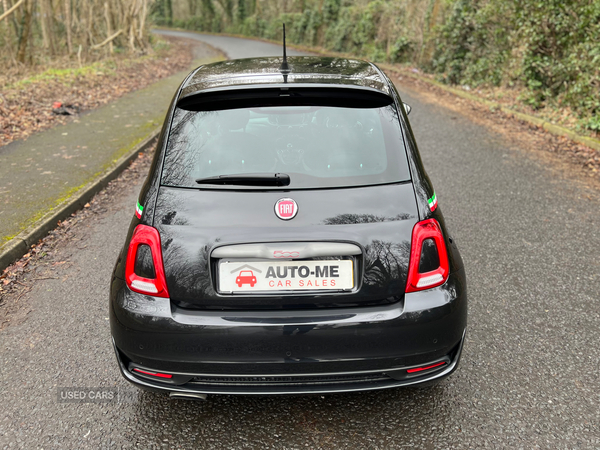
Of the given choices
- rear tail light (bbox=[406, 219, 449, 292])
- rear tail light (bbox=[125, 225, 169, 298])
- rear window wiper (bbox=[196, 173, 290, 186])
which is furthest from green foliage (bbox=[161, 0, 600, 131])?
rear tail light (bbox=[125, 225, 169, 298])

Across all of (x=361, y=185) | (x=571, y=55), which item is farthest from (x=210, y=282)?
(x=571, y=55)

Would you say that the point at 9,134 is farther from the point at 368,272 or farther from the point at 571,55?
the point at 571,55

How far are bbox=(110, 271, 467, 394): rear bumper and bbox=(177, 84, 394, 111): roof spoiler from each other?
3.45 feet

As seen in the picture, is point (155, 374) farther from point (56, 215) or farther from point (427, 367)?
point (56, 215)

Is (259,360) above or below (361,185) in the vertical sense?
below

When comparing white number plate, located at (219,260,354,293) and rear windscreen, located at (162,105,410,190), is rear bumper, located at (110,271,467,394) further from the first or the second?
rear windscreen, located at (162,105,410,190)

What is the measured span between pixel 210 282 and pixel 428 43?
655 inches

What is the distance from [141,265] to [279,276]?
65 cm

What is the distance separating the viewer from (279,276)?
2.15m

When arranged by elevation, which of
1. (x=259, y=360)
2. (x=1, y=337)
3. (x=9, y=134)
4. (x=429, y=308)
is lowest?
(x=9, y=134)

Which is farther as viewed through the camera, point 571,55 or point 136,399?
point 571,55

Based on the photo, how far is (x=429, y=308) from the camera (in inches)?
86.8

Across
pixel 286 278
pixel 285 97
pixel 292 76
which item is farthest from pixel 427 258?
pixel 292 76

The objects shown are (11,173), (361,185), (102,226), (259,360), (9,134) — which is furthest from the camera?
(9,134)
